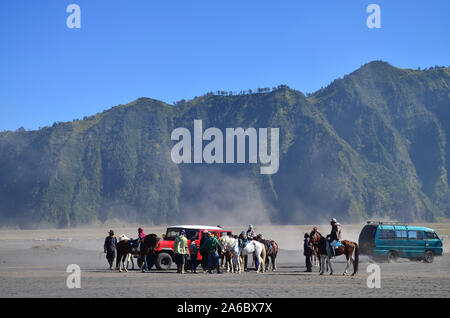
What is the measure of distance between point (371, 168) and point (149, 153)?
51.4m

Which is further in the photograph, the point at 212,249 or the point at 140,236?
the point at 140,236

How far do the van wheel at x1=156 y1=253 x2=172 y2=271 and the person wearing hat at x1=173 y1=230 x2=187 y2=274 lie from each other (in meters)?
1.78

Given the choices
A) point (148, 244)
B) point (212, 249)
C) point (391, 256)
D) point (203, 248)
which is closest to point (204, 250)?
point (203, 248)

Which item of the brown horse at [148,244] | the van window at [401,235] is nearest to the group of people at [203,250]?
the brown horse at [148,244]

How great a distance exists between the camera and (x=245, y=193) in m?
130

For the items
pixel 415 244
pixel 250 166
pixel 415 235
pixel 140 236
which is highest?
pixel 250 166

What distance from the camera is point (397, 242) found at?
31609mm

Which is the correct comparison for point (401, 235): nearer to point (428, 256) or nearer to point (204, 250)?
point (428, 256)

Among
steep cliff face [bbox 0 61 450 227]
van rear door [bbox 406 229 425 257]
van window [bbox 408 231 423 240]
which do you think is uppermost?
steep cliff face [bbox 0 61 450 227]

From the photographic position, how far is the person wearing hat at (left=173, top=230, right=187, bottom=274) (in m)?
24.7

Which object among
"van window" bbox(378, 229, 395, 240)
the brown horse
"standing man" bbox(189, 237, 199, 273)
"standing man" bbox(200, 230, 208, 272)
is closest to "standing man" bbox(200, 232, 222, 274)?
"standing man" bbox(200, 230, 208, 272)

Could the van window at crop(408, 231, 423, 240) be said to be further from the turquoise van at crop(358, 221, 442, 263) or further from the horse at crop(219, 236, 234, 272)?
the horse at crop(219, 236, 234, 272)

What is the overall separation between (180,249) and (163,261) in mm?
2427
